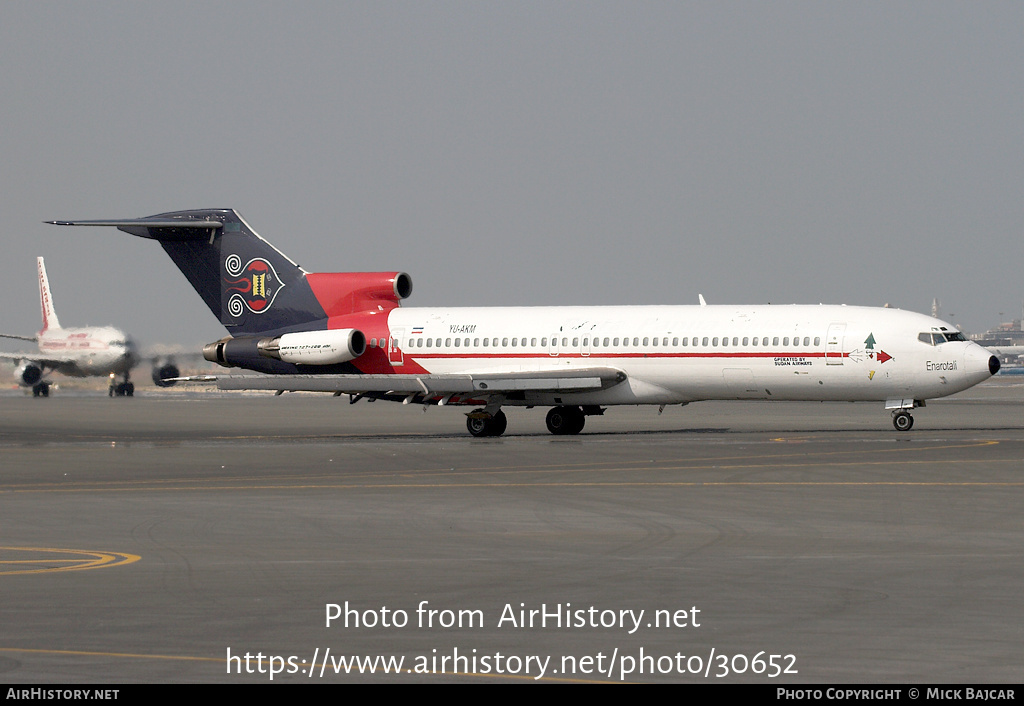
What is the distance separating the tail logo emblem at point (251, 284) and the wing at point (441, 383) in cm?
529

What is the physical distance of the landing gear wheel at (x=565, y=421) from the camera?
4375 centimetres

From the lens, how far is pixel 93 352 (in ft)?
284

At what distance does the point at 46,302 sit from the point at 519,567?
8477 centimetres

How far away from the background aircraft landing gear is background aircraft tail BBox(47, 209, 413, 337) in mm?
6296

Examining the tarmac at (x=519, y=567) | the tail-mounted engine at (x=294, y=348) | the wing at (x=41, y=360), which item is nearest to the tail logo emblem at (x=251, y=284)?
the tail-mounted engine at (x=294, y=348)

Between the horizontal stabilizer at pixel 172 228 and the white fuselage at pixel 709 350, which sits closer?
the white fuselage at pixel 709 350

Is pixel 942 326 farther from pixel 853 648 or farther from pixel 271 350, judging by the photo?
pixel 853 648

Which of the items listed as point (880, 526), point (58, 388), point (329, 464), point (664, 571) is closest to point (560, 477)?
point (329, 464)

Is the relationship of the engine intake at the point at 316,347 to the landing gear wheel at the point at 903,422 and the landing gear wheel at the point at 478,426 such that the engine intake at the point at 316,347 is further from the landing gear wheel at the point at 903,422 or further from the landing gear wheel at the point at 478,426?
the landing gear wheel at the point at 903,422

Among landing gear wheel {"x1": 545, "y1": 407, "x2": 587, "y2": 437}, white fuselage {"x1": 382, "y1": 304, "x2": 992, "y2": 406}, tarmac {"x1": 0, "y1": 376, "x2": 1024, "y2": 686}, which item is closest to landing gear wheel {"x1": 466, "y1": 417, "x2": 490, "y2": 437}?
white fuselage {"x1": 382, "y1": 304, "x2": 992, "y2": 406}

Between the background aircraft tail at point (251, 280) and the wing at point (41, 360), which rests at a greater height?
the wing at point (41, 360)

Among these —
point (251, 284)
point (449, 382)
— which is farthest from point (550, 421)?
point (251, 284)

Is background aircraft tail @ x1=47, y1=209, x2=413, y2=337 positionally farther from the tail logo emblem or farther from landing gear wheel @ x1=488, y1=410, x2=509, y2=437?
landing gear wheel @ x1=488, y1=410, x2=509, y2=437

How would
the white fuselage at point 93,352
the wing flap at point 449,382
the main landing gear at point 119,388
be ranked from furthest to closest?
the main landing gear at point 119,388 → the white fuselage at point 93,352 → the wing flap at point 449,382
